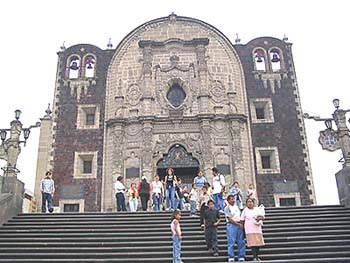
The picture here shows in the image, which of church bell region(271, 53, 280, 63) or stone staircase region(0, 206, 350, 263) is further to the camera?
church bell region(271, 53, 280, 63)

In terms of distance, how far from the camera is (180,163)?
21.1 m

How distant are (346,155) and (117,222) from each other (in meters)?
8.98

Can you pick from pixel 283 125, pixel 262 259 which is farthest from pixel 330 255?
pixel 283 125

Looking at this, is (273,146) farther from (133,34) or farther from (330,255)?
(330,255)

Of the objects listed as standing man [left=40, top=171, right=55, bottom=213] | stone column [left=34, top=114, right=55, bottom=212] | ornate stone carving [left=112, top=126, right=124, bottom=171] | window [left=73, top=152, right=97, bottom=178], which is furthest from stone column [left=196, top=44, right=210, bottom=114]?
standing man [left=40, top=171, right=55, bottom=213]

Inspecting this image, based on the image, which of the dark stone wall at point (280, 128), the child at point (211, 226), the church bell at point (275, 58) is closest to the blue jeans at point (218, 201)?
the child at point (211, 226)

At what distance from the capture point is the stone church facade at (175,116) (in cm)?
2091

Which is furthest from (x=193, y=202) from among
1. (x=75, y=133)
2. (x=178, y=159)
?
(x=75, y=133)

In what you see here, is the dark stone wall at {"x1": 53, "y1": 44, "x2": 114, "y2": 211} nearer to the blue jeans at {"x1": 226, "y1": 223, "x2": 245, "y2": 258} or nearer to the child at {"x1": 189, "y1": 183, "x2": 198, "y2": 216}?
the child at {"x1": 189, "y1": 183, "x2": 198, "y2": 216}

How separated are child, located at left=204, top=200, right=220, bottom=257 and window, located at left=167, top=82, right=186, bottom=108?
13542 millimetres

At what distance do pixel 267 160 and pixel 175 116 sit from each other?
5705 millimetres

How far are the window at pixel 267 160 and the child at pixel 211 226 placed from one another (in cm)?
1195

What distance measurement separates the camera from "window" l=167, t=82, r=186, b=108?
2277cm

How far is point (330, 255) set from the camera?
9188 mm
